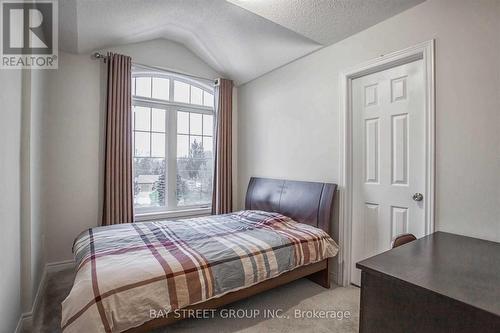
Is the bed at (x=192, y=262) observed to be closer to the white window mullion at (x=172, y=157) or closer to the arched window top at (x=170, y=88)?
the white window mullion at (x=172, y=157)

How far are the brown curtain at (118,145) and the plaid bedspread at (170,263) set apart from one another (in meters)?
0.58

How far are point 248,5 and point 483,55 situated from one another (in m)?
1.77

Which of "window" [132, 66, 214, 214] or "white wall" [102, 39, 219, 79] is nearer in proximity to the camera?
"white wall" [102, 39, 219, 79]

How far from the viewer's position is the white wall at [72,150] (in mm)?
2746

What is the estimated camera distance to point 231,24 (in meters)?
2.77

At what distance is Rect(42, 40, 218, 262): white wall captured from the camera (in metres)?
2.75

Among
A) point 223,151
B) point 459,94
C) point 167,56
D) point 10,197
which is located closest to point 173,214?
point 223,151

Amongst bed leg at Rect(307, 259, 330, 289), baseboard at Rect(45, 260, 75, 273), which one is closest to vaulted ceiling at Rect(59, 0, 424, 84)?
bed leg at Rect(307, 259, 330, 289)

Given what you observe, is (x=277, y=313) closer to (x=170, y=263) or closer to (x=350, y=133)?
(x=170, y=263)

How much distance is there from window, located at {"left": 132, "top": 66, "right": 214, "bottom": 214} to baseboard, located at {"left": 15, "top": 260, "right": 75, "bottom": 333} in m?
0.97

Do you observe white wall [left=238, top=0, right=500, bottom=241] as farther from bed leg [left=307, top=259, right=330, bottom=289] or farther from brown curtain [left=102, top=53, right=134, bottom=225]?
brown curtain [left=102, top=53, right=134, bottom=225]

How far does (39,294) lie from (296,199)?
2608 mm

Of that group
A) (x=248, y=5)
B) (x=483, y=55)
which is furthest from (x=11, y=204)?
(x=483, y=55)

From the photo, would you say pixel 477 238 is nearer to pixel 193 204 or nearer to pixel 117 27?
pixel 193 204
